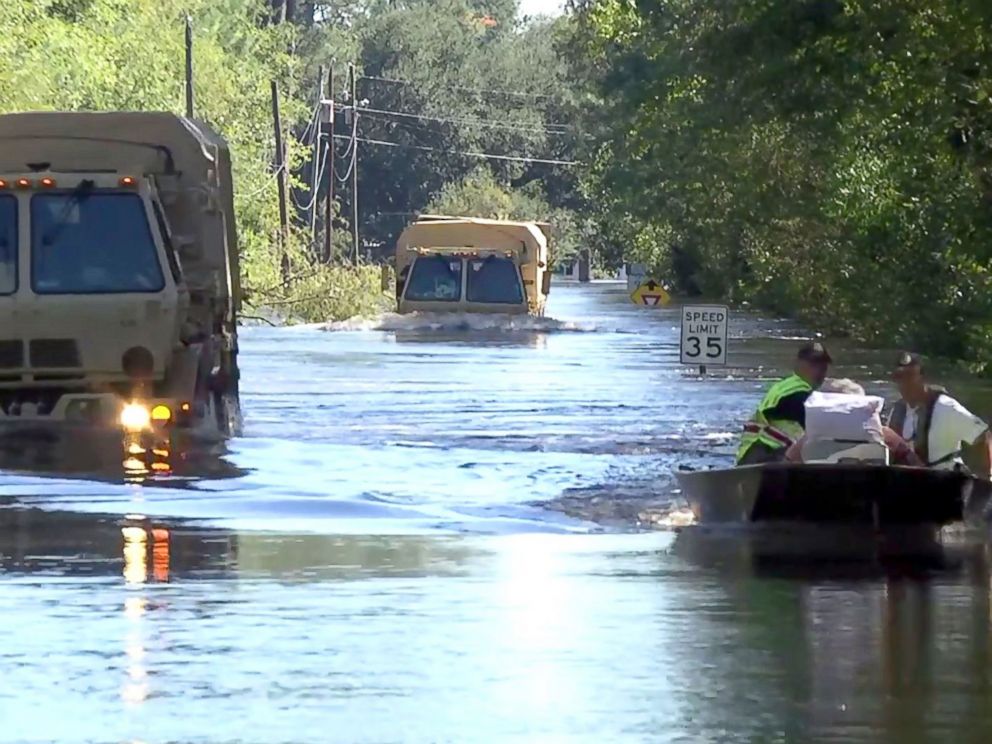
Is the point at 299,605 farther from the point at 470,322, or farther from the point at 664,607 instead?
the point at 470,322

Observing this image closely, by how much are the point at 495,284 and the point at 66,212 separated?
3444 centimetres

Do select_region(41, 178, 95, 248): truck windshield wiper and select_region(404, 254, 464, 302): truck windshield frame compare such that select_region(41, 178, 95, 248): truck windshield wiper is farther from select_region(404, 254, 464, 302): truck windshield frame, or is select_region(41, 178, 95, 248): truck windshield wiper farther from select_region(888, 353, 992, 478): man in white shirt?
select_region(404, 254, 464, 302): truck windshield frame

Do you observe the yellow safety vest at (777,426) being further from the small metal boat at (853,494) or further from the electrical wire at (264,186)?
the electrical wire at (264,186)

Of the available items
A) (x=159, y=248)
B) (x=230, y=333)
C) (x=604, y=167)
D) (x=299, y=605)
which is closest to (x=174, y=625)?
(x=299, y=605)

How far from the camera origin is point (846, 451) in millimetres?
15406

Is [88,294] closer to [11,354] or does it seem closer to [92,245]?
[92,245]

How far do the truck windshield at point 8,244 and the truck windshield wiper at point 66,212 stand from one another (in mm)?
248

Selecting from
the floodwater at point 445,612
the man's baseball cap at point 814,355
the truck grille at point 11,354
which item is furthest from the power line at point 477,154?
the man's baseball cap at point 814,355

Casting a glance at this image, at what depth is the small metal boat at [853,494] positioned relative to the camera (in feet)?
49.3

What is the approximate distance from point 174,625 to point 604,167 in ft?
213

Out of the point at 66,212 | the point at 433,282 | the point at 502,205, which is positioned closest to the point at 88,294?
the point at 66,212

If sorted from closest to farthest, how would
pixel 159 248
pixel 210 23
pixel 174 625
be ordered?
pixel 174 625
pixel 159 248
pixel 210 23

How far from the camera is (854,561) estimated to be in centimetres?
1498

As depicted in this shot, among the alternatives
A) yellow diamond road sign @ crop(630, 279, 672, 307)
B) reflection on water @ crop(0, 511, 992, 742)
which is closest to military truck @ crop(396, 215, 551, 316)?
yellow diamond road sign @ crop(630, 279, 672, 307)
